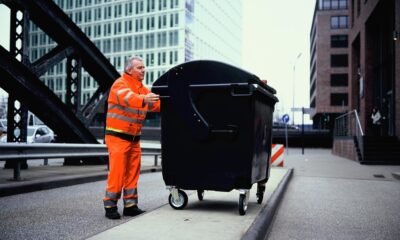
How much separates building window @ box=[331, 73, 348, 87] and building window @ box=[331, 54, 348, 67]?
1.53 meters

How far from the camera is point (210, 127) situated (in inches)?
198

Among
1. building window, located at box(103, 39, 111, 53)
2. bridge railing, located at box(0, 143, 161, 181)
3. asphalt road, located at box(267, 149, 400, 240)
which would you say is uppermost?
building window, located at box(103, 39, 111, 53)

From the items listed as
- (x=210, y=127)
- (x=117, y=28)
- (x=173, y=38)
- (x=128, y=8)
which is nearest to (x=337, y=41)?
(x=173, y=38)

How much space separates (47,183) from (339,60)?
62.8 m

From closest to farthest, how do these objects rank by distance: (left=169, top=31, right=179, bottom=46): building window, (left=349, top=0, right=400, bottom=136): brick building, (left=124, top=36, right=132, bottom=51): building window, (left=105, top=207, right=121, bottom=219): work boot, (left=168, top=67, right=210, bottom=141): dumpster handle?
(left=105, top=207, right=121, bottom=219): work boot < (left=168, top=67, right=210, bottom=141): dumpster handle < (left=349, top=0, right=400, bottom=136): brick building < (left=169, top=31, right=179, bottom=46): building window < (left=124, top=36, right=132, bottom=51): building window

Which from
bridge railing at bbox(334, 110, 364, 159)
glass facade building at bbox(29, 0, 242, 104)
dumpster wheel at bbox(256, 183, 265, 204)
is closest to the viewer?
dumpster wheel at bbox(256, 183, 265, 204)

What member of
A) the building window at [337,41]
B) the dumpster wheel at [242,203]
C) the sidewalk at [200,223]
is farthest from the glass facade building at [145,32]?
the dumpster wheel at [242,203]

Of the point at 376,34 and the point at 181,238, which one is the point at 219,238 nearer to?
the point at 181,238

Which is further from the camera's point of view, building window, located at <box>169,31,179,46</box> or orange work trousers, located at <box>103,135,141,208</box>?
building window, located at <box>169,31,179,46</box>

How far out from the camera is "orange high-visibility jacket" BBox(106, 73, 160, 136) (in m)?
4.69

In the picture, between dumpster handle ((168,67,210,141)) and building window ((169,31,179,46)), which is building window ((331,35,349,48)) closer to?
building window ((169,31,179,46))

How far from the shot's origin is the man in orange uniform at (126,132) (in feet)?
15.5

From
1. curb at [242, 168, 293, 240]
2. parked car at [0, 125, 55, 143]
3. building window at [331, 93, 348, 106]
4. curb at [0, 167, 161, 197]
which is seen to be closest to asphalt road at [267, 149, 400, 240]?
curb at [242, 168, 293, 240]

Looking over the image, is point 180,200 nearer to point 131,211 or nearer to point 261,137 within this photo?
point 131,211
